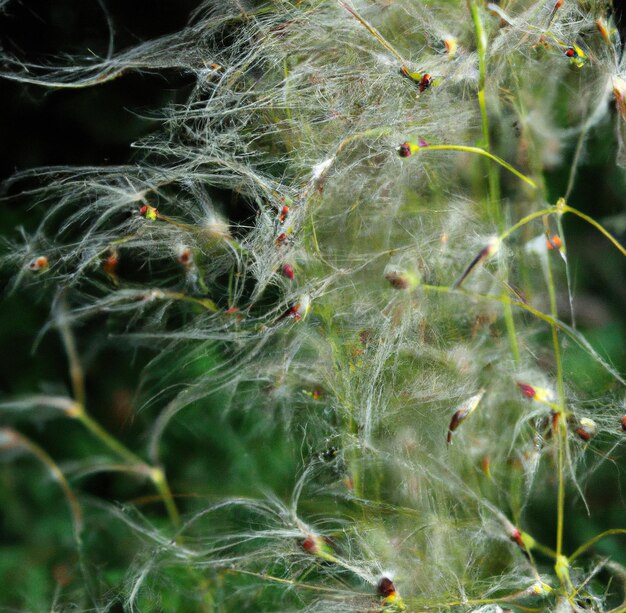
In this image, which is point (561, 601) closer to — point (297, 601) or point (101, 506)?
point (297, 601)

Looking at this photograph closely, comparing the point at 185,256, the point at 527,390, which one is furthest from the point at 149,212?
the point at 527,390

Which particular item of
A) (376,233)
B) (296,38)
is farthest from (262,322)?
(296,38)

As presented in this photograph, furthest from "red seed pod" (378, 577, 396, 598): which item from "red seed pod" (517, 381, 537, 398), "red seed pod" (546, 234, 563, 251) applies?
"red seed pod" (546, 234, 563, 251)

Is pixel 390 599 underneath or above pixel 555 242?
underneath

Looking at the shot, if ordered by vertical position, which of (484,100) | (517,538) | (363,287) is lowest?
(517,538)

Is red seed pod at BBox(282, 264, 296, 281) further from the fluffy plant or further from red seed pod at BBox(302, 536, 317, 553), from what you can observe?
red seed pod at BBox(302, 536, 317, 553)

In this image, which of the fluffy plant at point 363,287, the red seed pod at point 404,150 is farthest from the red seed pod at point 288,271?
the red seed pod at point 404,150

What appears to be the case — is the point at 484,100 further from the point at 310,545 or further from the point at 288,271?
the point at 310,545
